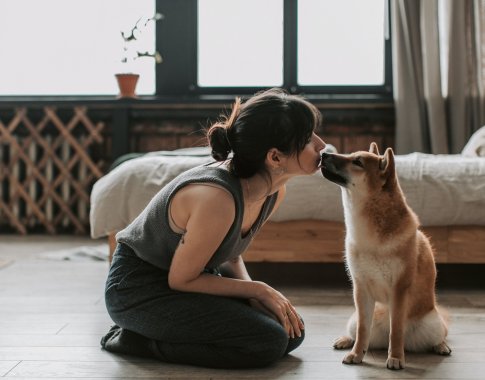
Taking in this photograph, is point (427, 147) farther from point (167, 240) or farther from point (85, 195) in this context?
point (167, 240)

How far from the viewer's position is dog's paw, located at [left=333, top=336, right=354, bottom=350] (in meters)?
1.85

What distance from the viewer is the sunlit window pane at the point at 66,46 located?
4641 mm

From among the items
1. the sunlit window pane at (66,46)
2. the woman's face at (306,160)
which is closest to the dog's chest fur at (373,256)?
the woman's face at (306,160)

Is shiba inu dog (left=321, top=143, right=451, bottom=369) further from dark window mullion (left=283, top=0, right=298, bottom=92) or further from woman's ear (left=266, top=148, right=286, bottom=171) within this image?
dark window mullion (left=283, top=0, right=298, bottom=92)

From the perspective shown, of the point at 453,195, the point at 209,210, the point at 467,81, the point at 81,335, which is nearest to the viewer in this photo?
the point at 209,210

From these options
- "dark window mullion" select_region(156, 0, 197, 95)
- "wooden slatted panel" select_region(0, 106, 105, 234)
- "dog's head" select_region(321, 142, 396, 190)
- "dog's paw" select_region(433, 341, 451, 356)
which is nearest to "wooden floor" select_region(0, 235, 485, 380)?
"dog's paw" select_region(433, 341, 451, 356)

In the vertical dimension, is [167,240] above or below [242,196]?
below

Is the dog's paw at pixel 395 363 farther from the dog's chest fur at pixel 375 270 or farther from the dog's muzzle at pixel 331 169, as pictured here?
the dog's muzzle at pixel 331 169

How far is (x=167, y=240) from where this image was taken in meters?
1.70

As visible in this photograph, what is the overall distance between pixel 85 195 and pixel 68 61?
0.91m

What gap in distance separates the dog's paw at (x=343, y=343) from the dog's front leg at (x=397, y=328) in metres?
0.19

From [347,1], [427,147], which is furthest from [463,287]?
[347,1]

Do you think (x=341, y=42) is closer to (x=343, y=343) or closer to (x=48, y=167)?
(x=48, y=167)

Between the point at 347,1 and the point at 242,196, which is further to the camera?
the point at 347,1
